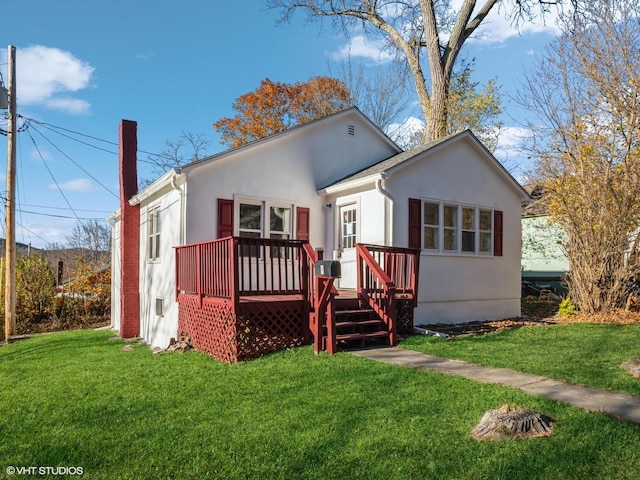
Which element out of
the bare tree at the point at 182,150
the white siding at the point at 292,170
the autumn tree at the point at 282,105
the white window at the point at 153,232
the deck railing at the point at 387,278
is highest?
the autumn tree at the point at 282,105

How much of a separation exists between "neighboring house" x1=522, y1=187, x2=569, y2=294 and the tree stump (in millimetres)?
15942

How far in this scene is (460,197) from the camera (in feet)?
36.4

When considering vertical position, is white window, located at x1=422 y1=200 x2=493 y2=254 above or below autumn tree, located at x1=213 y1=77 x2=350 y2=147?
below

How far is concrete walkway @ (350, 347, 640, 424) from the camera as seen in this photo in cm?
425

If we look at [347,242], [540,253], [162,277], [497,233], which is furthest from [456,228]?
[540,253]

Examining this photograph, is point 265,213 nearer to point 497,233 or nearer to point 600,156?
point 497,233

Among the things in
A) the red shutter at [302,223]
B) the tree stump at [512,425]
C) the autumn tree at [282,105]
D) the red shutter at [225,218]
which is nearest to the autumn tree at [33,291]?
the red shutter at [225,218]

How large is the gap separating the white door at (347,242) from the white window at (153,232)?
4.13 m

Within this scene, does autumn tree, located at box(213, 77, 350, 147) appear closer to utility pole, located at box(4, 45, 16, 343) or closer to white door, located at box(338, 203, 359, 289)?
utility pole, located at box(4, 45, 16, 343)

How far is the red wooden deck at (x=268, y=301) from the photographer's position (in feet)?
22.9

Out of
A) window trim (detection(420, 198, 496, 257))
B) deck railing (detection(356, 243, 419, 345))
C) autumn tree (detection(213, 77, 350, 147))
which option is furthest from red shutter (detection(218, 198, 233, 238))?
autumn tree (detection(213, 77, 350, 147))

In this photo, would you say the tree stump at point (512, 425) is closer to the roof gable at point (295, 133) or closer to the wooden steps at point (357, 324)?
the wooden steps at point (357, 324)

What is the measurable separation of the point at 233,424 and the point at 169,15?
52.1 feet

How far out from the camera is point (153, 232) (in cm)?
1164
